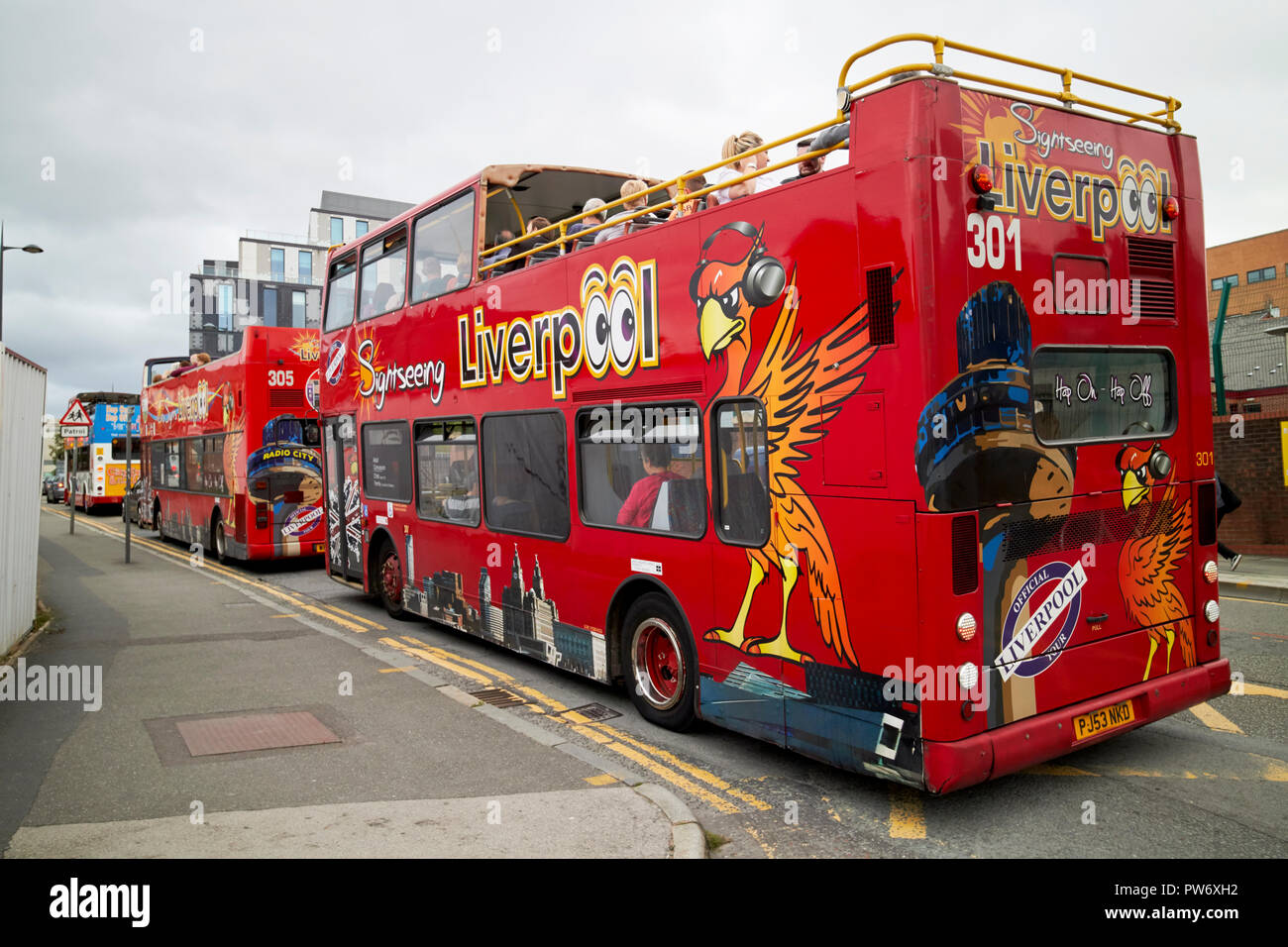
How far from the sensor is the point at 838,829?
15.6 feet

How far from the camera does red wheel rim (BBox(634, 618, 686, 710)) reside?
21.4 ft

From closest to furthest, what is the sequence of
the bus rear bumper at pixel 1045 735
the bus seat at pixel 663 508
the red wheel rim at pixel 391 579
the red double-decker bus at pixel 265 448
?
the bus rear bumper at pixel 1045 735 → the bus seat at pixel 663 508 → the red wheel rim at pixel 391 579 → the red double-decker bus at pixel 265 448

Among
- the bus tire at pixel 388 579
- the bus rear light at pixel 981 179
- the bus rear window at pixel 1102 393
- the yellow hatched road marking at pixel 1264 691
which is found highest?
the bus rear light at pixel 981 179

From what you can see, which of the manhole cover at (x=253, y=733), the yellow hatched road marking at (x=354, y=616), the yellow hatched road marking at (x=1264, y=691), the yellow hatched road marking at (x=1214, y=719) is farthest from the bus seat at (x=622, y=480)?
the yellow hatched road marking at (x=354, y=616)

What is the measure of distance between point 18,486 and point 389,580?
151 inches

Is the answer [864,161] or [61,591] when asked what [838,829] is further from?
[61,591]

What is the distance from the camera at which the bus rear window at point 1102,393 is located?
4.88 m

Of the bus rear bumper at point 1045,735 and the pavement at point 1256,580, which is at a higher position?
the bus rear bumper at point 1045,735

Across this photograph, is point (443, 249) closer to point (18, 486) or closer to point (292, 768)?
point (18, 486)

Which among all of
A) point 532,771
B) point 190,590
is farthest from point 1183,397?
point 190,590

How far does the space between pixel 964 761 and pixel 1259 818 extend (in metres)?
1.63

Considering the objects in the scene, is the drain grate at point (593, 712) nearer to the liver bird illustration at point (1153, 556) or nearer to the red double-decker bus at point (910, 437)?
the red double-decker bus at point (910, 437)

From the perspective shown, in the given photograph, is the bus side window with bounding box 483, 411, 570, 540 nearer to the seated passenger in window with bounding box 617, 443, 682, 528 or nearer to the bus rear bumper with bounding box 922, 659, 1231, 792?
the seated passenger in window with bounding box 617, 443, 682, 528

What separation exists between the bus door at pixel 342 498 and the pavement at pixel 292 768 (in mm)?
2198
